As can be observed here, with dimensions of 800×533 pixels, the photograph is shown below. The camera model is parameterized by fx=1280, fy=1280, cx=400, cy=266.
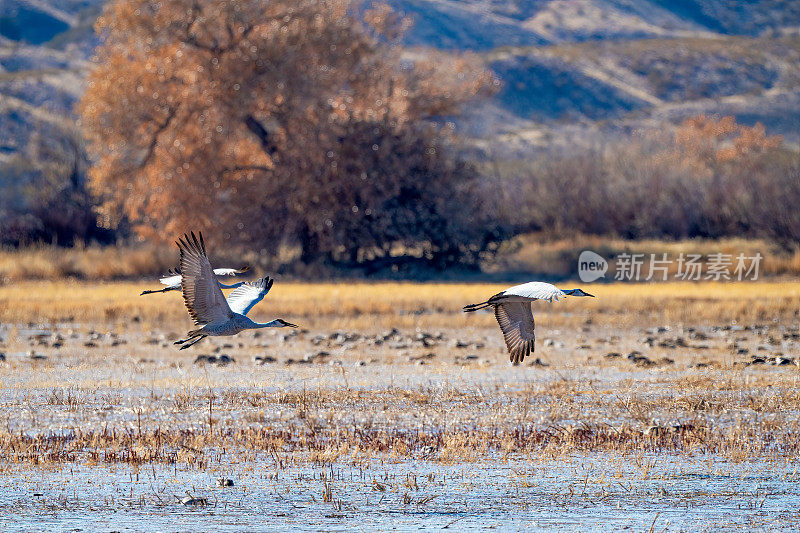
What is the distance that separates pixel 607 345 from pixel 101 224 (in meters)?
25.4

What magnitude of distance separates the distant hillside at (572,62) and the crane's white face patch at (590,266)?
2752 centimetres

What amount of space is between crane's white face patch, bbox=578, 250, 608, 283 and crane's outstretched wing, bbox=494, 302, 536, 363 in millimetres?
22785

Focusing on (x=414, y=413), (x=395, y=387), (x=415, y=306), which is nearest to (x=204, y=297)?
(x=414, y=413)

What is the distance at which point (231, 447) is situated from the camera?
11695 mm

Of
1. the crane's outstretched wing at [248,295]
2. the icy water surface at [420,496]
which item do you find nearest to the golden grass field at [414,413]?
the icy water surface at [420,496]

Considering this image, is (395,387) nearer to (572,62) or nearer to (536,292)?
(536,292)

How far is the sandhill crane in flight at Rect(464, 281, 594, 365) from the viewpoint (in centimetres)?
1070

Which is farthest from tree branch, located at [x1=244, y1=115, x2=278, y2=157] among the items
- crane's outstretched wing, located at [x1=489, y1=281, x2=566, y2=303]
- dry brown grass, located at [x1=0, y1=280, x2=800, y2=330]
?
crane's outstretched wing, located at [x1=489, y1=281, x2=566, y2=303]

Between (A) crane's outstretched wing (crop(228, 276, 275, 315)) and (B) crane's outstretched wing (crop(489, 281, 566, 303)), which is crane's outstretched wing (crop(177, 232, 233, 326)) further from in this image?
(B) crane's outstretched wing (crop(489, 281, 566, 303))

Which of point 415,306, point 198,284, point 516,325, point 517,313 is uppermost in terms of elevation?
point 198,284

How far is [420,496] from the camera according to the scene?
994 cm

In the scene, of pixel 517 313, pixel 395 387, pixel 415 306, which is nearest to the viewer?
pixel 517 313

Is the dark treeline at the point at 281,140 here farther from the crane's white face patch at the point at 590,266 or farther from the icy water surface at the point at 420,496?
the icy water surface at the point at 420,496

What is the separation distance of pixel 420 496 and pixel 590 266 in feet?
88.8
